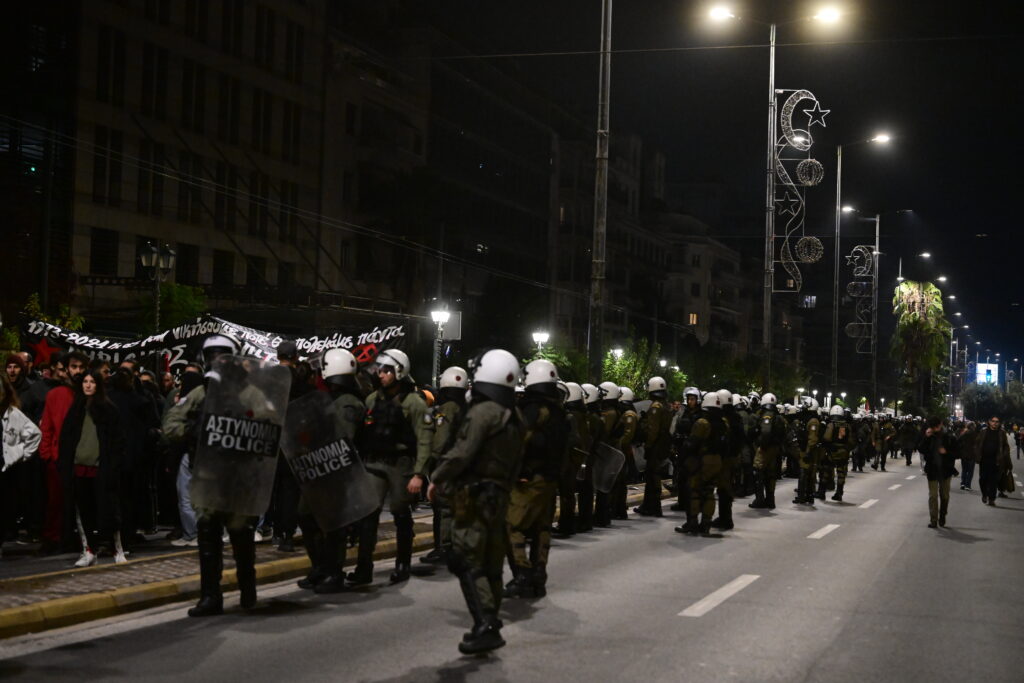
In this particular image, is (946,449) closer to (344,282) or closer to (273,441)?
(273,441)

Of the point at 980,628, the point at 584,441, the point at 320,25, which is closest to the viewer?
the point at 980,628

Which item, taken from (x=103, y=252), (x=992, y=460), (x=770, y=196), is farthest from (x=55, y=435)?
(x=103, y=252)

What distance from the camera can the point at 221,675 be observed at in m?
7.14

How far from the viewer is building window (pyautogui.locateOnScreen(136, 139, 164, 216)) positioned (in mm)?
43844

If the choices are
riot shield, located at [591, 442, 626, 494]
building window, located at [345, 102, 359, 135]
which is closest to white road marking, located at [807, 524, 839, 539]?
riot shield, located at [591, 442, 626, 494]

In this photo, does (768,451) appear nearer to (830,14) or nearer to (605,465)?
(605,465)

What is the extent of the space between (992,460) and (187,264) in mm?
29955

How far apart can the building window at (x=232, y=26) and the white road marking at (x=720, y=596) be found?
133 ft

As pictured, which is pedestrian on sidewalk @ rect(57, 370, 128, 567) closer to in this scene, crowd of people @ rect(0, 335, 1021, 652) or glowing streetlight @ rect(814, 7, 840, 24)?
crowd of people @ rect(0, 335, 1021, 652)

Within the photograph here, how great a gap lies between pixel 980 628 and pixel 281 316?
3468cm

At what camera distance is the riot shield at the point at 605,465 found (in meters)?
15.2

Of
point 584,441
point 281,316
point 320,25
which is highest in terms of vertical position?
point 320,25

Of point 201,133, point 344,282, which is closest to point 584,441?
point 201,133

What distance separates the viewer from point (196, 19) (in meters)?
46.6
